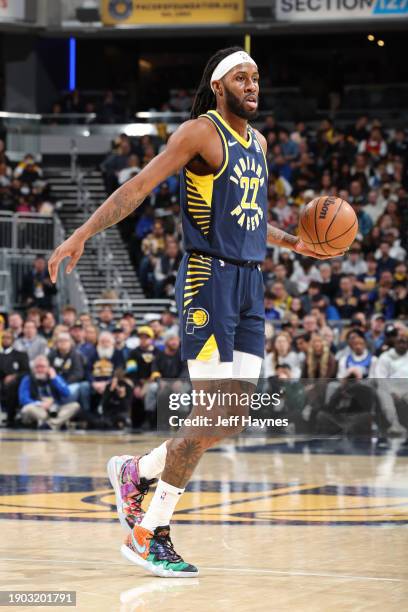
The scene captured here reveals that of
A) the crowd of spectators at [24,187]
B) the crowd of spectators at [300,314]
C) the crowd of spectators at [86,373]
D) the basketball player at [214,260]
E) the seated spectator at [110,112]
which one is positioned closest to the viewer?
the basketball player at [214,260]

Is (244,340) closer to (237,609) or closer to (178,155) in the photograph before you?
(178,155)

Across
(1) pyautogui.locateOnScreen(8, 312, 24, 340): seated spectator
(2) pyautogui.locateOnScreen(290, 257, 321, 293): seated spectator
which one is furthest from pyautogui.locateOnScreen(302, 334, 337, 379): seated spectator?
(1) pyautogui.locateOnScreen(8, 312, 24, 340): seated spectator

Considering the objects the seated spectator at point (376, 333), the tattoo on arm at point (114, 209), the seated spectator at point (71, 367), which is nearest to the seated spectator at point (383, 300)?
the seated spectator at point (376, 333)

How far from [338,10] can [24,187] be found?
20.5 feet

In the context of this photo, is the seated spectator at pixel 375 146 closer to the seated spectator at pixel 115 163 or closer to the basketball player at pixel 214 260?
the seated spectator at pixel 115 163

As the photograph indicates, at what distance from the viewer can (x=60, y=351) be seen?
49.4 ft

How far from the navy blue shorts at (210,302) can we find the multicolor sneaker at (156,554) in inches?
31.7

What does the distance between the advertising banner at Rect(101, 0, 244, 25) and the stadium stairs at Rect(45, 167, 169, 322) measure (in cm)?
287

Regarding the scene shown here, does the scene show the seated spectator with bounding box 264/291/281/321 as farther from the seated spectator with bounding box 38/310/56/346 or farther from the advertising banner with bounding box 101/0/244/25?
the advertising banner with bounding box 101/0/244/25

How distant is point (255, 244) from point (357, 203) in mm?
14234

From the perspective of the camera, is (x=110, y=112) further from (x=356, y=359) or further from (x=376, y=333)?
(x=356, y=359)

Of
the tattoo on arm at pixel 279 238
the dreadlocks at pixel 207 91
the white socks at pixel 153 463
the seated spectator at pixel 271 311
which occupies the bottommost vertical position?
the white socks at pixel 153 463

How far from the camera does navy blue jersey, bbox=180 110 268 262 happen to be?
5.55 m

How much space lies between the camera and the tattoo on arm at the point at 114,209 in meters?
5.17
